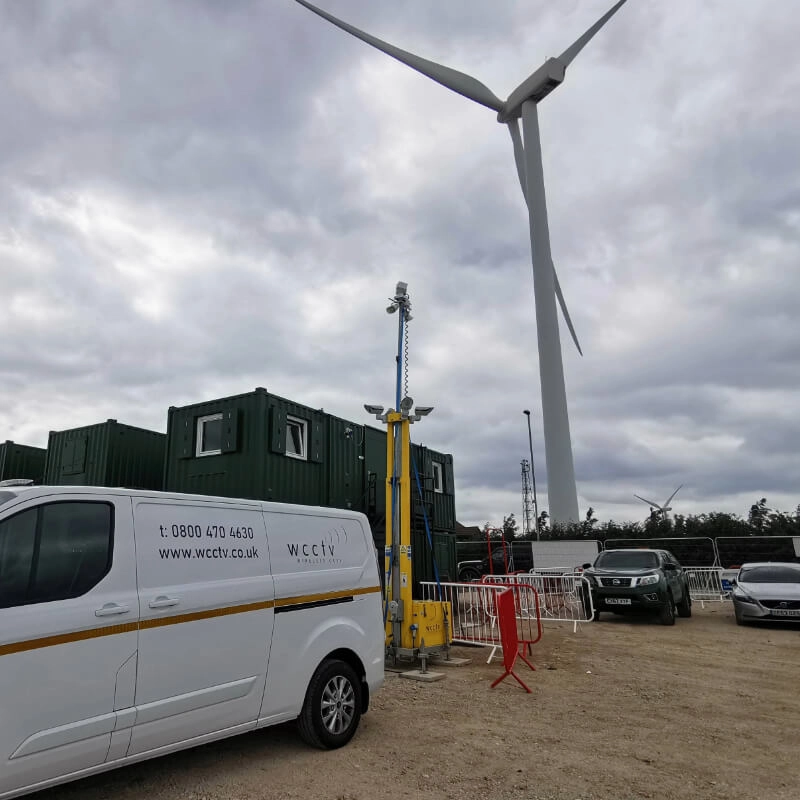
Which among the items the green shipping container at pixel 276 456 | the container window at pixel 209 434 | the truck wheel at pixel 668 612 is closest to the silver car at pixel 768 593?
the truck wheel at pixel 668 612

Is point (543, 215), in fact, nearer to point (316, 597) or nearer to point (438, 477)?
point (438, 477)

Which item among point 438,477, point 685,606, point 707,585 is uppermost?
point 438,477

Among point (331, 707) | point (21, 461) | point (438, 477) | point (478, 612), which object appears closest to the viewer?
point (331, 707)

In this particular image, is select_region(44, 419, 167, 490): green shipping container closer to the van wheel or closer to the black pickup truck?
the van wheel

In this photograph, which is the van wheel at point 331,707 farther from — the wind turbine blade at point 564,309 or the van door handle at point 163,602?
the wind turbine blade at point 564,309

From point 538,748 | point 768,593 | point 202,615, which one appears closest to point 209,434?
point 202,615

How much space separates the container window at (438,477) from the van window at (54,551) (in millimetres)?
14644

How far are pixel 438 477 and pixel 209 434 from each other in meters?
7.53

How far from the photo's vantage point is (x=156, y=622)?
163 inches

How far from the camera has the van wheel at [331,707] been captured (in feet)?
16.8

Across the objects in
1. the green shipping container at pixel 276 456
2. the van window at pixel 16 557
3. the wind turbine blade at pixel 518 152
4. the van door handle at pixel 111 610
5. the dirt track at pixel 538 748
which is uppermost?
the wind turbine blade at pixel 518 152

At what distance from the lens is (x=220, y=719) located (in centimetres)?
446

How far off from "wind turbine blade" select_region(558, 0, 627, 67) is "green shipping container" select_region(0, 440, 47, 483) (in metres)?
29.7

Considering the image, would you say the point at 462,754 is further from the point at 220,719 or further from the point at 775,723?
the point at 775,723
